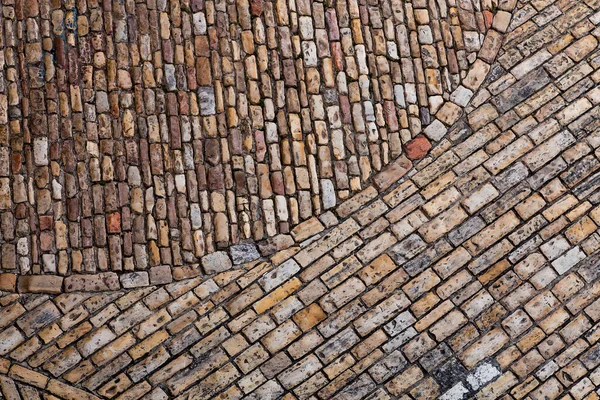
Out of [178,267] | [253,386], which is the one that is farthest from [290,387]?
[178,267]

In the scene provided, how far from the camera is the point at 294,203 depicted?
27.3 ft

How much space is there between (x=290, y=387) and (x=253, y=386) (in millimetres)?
324

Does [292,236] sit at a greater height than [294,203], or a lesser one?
lesser

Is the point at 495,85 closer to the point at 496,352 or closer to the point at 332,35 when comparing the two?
the point at 332,35

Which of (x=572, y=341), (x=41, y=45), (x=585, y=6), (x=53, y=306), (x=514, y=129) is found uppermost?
(x=41, y=45)

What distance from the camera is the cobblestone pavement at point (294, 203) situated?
8016 mm

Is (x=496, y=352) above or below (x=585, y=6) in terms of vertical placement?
below

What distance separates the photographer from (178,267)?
8156 millimetres

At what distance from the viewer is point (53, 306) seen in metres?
8.01

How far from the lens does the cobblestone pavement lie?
8016mm

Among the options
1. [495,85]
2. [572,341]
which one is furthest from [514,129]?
[572,341]

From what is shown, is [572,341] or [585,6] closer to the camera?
[572,341]

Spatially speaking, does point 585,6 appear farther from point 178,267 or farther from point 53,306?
point 53,306

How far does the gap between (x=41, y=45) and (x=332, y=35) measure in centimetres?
271
